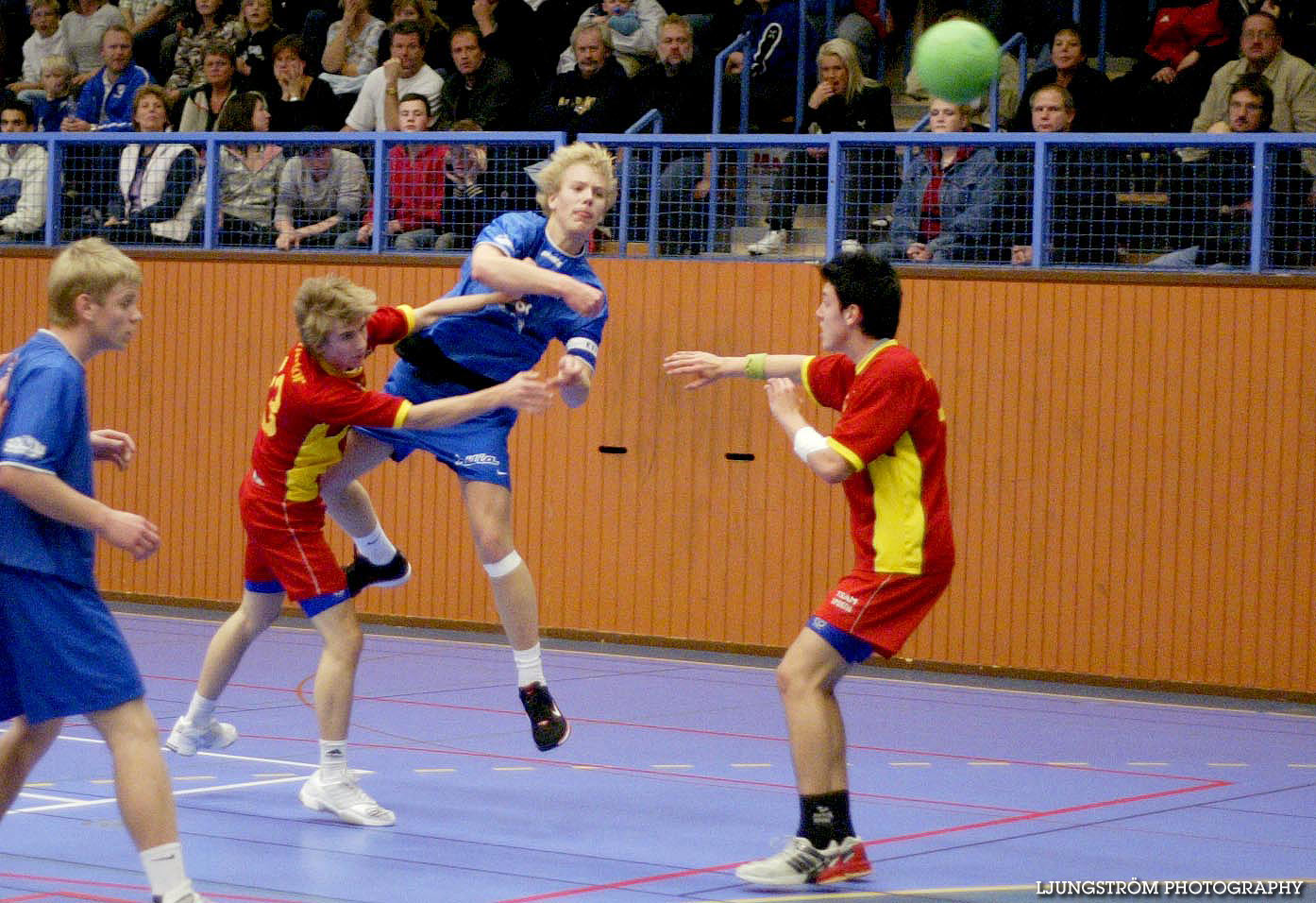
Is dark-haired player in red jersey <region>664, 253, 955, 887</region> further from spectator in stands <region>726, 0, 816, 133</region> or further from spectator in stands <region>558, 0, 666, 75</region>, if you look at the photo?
spectator in stands <region>558, 0, 666, 75</region>

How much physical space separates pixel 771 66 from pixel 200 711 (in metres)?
6.90

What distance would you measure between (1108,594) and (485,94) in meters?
5.36

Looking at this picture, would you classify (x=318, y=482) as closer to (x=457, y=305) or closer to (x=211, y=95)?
(x=457, y=305)

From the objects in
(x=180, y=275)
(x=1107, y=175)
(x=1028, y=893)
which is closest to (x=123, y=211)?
(x=180, y=275)

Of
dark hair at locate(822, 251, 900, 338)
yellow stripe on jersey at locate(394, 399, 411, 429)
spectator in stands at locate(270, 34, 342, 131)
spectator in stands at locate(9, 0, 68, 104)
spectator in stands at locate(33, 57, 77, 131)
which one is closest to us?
dark hair at locate(822, 251, 900, 338)

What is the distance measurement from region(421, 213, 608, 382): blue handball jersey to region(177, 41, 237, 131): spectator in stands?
6959mm

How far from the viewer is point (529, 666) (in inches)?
275

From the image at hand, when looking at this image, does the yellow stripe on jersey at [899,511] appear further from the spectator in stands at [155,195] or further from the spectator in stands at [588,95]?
the spectator in stands at [155,195]

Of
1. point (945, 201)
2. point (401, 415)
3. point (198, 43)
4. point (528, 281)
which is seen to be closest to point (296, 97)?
point (198, 43)

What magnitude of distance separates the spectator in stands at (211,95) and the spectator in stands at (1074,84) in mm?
5931

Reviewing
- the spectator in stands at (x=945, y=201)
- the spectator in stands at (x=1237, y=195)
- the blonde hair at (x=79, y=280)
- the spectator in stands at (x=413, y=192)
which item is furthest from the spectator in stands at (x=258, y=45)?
the blonde hair at (x=79, y=280)

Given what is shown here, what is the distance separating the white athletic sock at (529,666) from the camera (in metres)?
6.94

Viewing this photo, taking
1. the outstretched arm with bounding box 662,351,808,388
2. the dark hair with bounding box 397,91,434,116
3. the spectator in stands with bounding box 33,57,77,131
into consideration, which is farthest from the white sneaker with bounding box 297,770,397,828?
the spectator in stands with bounding box 33,57,77,131

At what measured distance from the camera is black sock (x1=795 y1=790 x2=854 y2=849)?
218 inches
